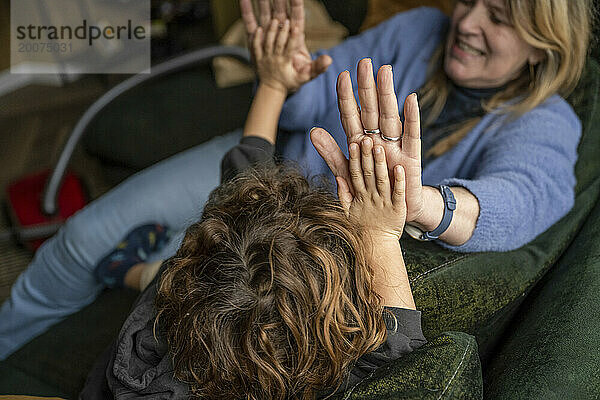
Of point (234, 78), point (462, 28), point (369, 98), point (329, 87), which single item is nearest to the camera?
point (369, 98)

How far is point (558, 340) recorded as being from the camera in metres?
0.84

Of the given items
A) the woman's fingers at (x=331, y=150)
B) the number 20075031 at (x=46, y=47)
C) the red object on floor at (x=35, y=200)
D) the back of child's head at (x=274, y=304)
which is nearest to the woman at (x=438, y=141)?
the woman's fingers at (x=331, y=150)

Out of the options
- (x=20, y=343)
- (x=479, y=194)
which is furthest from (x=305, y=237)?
(x=20, y=343)

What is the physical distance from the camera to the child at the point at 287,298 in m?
0.74

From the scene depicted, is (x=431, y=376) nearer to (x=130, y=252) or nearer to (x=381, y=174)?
(x=381, y=174)

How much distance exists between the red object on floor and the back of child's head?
121 centimetres

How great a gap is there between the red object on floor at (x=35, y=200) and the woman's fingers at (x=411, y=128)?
1.42 meters

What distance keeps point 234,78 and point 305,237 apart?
1.27 m

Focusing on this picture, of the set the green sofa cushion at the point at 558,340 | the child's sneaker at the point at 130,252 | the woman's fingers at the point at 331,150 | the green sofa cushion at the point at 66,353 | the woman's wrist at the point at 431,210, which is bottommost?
the green sofa cushion at the point at 66,353

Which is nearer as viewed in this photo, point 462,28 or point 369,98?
point 369,98

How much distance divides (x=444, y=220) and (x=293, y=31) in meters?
0.46

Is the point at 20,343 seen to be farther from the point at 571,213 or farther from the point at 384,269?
the point at 571,213

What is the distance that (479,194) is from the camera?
90 centimetres

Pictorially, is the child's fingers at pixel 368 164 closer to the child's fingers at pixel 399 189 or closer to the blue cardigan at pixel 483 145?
the child's fingers at pixel 399 189
